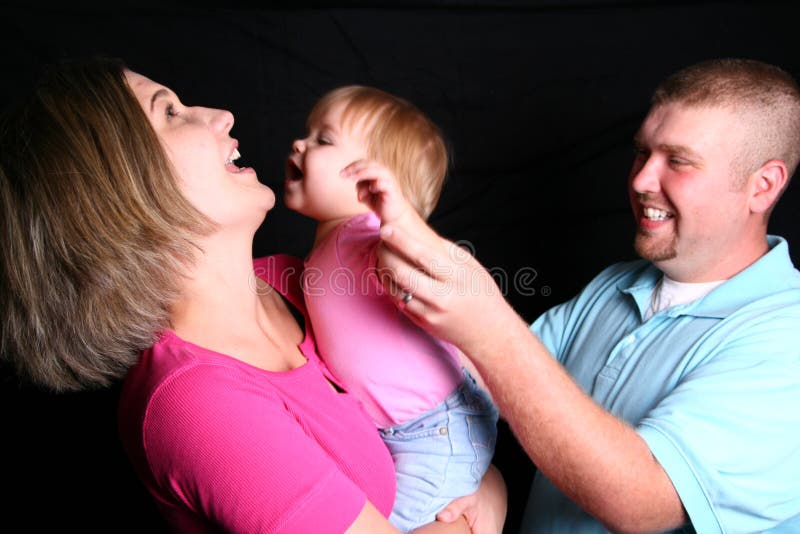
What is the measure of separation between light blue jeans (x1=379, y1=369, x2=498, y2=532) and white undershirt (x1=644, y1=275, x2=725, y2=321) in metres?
0.45

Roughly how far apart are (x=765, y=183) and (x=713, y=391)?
1.76 ft

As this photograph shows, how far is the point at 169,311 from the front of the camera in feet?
4.15

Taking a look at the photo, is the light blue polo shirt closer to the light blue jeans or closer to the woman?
the light blue jeans

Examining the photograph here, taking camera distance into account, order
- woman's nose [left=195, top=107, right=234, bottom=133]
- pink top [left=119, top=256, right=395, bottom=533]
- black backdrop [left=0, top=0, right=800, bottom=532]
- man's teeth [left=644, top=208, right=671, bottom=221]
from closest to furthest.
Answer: pink top [left=119, top=256, right=395, bottom=533], woman's nose [left=195, top=107, right=234, bottom=133], man's teeth [left=644, top=208, right=671, bottom=221], black backdrop [left=0, top=0, right=800, bottom=532]

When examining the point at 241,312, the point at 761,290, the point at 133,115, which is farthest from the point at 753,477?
the point at 133,115

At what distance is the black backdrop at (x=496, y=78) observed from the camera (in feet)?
7.20

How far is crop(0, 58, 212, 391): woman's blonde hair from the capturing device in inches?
46.4

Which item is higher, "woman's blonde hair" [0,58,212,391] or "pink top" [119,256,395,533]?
"woman's blonde hair" [0,58,212,391]

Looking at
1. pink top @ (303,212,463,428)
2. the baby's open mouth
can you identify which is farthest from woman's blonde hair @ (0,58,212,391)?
the baby's open mouth

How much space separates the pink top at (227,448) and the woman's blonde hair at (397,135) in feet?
2.01

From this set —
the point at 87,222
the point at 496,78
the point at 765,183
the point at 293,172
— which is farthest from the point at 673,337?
the point at 496,78

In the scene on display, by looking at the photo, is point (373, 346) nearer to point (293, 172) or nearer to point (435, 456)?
point (435, 456)

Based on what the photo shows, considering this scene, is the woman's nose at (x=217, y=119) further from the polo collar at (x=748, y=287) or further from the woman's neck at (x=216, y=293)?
the polo collar at (x=748, y=287)

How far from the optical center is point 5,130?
1224 millimetres
